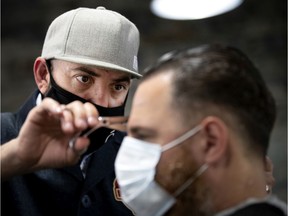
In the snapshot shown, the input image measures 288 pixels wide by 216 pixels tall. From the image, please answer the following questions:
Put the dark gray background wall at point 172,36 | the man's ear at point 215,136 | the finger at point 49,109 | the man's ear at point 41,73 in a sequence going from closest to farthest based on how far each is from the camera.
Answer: the man's ear at point 215,136 < the finger at point 49,109 < the man's ear at point 41,73 < the dark gray background wall at point 172,36

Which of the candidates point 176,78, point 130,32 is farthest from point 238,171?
point 130,32

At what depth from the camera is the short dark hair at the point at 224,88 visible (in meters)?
1.44

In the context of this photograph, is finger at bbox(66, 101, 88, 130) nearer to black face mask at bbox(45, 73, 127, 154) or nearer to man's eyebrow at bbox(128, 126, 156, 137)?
man's eyebrow at bbox(128, 126, 156, 137)

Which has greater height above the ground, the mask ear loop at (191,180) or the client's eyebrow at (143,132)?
the client's eyebrow at (143,132)

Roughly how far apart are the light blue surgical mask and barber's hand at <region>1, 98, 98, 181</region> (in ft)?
0.49

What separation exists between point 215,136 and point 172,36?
3.25 m

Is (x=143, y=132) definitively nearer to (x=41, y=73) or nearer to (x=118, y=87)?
(x=118, y=87)

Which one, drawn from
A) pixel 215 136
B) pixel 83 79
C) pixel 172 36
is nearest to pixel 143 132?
pixel 215 136

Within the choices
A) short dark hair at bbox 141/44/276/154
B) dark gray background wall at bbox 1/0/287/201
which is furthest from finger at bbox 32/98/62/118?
dark gray background wall at bbox 1/0/287/201

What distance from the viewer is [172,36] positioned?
4574mm

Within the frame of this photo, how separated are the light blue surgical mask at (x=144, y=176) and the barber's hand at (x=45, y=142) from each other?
15 centimetres

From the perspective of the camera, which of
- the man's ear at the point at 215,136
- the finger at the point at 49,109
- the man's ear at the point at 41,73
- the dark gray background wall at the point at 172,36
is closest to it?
the man's ear at the point at 215,136

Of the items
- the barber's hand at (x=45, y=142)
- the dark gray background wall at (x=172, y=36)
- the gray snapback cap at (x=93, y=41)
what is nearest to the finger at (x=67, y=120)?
the barber's hand at (x=45, y=142)

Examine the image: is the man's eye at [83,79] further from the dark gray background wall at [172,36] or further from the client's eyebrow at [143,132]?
the dark gray background wall at [172,36]
